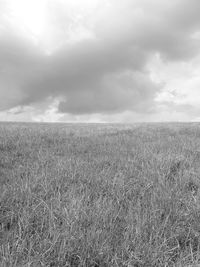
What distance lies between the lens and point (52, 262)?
1.82 m

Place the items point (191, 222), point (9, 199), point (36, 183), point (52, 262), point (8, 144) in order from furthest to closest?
point (8, 144)
point (36, 183)
point (9, 199)
point (191, 222)
point (52, 262)

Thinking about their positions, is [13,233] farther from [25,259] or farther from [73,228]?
[73,228]

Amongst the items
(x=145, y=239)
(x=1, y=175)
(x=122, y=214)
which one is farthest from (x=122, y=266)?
(x=1, y=175)

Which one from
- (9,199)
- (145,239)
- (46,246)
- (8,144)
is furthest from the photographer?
(8,144)

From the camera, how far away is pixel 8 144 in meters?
7.23

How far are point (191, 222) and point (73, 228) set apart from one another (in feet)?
4.75

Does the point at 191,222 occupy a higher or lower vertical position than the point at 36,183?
lower

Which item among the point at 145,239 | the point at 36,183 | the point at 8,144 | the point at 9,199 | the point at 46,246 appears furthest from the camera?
the point at 8,144

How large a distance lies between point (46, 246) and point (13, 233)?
0.52 metres

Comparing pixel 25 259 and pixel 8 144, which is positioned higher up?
pixel 8 144

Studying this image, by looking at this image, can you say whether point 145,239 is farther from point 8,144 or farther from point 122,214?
point 8,144

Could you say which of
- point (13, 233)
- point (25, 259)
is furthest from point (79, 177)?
point (25, 259)

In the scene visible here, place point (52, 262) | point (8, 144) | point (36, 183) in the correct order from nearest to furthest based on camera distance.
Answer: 1. point (52, 262)
2. point (36, 183)
3. point (8, 144)

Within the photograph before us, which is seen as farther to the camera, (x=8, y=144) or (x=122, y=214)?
(x=8, y=144)
